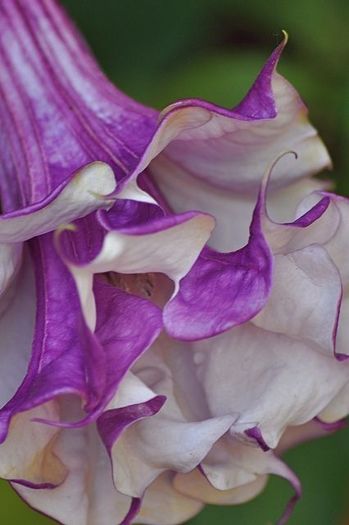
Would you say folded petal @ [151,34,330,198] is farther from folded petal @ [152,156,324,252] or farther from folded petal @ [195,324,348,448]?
folded petal @ [195,324,348,448]

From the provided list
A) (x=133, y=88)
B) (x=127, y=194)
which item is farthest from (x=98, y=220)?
(x=133, y=88)

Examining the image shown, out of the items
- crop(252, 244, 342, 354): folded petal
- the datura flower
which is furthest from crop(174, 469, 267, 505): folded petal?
crop(252, 244, 342, 354): folded petal

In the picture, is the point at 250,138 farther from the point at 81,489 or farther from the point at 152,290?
the point at 81,489

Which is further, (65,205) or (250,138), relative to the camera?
(250,138)

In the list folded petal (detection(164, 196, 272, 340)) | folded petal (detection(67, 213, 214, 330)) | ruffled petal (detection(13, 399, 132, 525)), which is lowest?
ruffled petal (detection(13, 399, 132, 525))

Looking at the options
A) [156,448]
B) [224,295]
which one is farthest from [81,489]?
[224,295]

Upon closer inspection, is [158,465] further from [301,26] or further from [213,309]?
[301,26]

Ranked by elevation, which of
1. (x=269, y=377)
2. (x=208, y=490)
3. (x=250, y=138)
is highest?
(x=250, y=138)

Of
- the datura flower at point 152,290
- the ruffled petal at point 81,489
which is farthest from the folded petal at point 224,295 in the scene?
the ruffled petal at point 81,489
